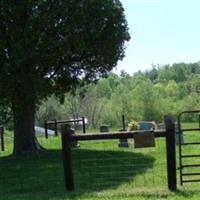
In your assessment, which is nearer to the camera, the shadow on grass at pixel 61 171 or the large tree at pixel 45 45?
the shadow on grass at pixel 61 171

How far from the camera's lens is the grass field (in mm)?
12305

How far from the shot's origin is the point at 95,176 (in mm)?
15828

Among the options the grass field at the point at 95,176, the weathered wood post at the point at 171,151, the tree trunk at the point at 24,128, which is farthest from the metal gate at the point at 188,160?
the tree trunk at the point at 24,128

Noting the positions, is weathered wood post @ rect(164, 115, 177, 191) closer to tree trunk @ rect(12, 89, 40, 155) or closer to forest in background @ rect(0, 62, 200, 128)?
tree trunk @ rect(12, 89, 40, 155)

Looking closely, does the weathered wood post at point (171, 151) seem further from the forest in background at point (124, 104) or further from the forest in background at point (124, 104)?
the forest in background at point (124, 104)

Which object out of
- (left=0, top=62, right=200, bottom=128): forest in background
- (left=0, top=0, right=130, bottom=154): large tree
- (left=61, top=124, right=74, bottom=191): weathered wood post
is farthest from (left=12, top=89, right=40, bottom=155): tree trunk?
(left=0, top=62, right=200, bottom=128): forest in background

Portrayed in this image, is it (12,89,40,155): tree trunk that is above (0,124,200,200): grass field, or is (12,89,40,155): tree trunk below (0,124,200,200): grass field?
above

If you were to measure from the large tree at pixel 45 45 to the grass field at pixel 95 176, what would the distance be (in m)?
2.17

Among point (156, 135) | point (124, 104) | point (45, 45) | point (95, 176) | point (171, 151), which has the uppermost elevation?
point (45, 45)

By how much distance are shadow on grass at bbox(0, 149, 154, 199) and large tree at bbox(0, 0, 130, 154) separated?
2.17 m

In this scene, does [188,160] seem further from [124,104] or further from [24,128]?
[124,104]

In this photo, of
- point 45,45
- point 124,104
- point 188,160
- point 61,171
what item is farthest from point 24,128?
point 124,104

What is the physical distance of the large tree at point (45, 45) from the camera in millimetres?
21141

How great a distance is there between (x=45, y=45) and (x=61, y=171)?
5.31m
